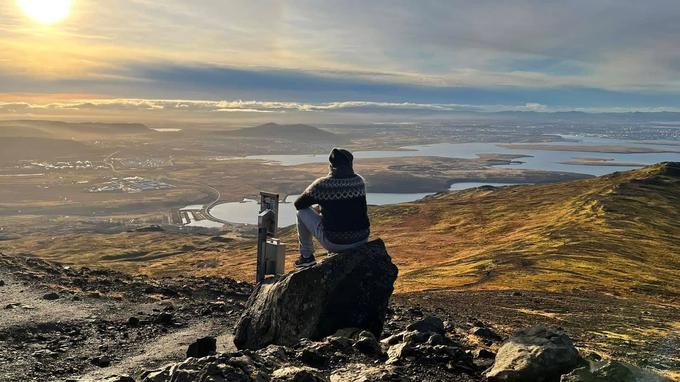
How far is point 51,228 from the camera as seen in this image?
19062 centimetres

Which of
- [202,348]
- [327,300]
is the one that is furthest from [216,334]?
[327,300]

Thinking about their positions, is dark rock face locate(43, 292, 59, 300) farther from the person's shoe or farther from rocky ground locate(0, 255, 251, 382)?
the person's shoe

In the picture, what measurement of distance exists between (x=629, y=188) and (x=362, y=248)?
Answer: 9625cm

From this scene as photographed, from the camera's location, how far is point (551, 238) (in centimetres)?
6228

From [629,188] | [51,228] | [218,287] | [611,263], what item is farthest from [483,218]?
[51,228]

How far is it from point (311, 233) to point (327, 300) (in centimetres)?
200

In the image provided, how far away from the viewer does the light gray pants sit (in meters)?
13.9

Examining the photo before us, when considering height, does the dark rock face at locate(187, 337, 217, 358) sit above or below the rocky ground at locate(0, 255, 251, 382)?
above

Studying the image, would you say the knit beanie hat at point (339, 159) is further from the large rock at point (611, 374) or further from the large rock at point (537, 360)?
the large rock at point (611, 374)

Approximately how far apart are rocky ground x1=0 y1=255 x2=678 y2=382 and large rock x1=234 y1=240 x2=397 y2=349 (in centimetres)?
69

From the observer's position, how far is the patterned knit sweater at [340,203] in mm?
13336

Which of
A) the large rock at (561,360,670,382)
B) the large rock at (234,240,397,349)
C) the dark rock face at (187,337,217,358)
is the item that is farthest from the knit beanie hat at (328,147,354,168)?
the large rock at (561,360,670,382)

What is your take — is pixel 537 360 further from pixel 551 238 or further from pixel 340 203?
pixel 551 238

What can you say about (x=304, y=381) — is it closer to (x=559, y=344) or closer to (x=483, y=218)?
(x=559, y=344)
